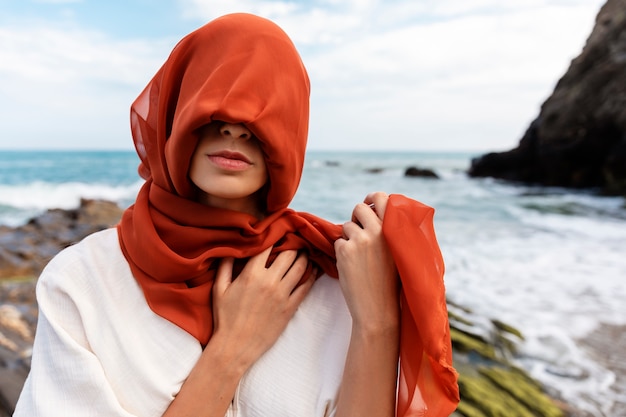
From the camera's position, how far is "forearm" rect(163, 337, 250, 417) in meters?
1.05

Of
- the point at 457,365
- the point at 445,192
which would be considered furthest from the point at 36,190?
Result: the point at 457,365

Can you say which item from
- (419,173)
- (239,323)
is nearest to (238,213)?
(239,323)

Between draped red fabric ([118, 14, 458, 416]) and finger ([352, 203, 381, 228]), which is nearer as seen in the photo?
draped red fabric ([118, 14, 458, 416])

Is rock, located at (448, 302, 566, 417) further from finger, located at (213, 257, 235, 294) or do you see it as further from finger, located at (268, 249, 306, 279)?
finger, located at (213, 257, 235, 294)

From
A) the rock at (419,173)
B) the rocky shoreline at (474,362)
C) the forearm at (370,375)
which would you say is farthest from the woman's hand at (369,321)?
the rock at (419,173)

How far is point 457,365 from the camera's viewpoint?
3.05 m

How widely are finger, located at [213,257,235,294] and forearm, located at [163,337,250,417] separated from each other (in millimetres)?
132

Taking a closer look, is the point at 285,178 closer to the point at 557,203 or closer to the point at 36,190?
the point at 557,203

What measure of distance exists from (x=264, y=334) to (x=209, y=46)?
74 cm

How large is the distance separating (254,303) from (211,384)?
0.21 meters

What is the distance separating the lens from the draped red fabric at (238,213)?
104cm

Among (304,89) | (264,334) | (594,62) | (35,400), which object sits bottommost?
(35,400)

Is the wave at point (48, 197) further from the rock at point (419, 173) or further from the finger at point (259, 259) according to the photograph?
the rock at point (419, 173)

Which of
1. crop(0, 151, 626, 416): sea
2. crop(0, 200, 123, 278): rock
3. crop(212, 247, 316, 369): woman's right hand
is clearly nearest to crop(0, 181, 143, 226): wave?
crop(0, 151, 626, 416): sea
